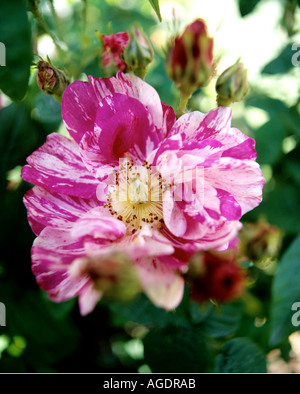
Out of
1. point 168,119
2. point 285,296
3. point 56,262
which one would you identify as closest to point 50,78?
point 168,119

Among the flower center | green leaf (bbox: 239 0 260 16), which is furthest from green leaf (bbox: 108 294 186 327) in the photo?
green leaf (bbox: 239 0 260 16)

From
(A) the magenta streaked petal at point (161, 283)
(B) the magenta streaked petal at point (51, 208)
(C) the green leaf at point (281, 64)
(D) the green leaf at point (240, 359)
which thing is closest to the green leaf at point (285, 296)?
(D) the green leaf at point (240, 359)

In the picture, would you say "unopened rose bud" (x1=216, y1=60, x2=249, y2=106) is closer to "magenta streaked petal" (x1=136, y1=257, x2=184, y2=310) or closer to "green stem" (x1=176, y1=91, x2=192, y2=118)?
"green stem" (x1=176, y1=91, x2=192, y2=118)

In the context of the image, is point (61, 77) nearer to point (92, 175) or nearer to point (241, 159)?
point (92, 175)

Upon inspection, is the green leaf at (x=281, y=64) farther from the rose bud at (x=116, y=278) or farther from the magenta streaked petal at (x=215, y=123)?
the rose bud at (x=116, y=278)

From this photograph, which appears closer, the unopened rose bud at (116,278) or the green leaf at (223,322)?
the unopened rose bud at (116,278)

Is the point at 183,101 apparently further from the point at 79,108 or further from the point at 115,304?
the point at 115,304
